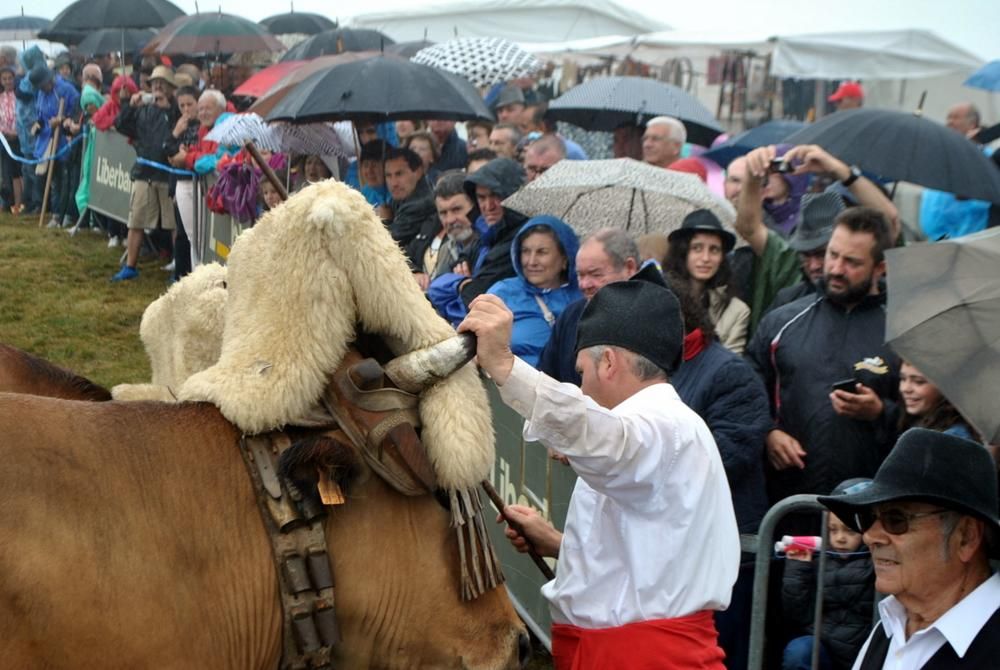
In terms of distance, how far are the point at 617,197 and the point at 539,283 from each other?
1288mm

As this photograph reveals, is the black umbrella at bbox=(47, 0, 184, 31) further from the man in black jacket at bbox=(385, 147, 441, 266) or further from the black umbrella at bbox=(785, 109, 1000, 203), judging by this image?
the black umbrella at bbox=(785, 109, 1000, 203)

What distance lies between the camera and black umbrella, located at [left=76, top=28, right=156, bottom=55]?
20.9m

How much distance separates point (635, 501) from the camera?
340 cm

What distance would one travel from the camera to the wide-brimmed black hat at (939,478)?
298 centimetres

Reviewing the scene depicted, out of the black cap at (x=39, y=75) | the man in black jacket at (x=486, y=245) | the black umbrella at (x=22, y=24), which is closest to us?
the man in black jacket at (x=486, y=245)

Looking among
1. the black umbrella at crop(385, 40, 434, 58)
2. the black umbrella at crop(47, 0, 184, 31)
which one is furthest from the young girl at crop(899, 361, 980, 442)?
the black umbrella at crop(47, 0, 184, 31)

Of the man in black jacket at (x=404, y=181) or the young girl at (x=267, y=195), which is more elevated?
the man in black jacket at (x=404, y=181)

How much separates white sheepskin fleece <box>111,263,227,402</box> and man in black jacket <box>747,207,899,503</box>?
2.58 meters

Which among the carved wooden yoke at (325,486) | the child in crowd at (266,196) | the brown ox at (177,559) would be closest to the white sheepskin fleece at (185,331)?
the brown ox at (177,559)

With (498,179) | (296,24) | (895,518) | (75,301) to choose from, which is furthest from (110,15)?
(895,518)

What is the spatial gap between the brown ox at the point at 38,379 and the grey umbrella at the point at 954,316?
2625 mm

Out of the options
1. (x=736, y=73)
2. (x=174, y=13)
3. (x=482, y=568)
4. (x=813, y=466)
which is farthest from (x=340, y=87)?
(x=174, y=13)

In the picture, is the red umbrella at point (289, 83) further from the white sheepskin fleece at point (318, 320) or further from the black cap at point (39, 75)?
the white sheepskin fleece at point (318, 320)

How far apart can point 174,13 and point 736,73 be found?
9.87 m
